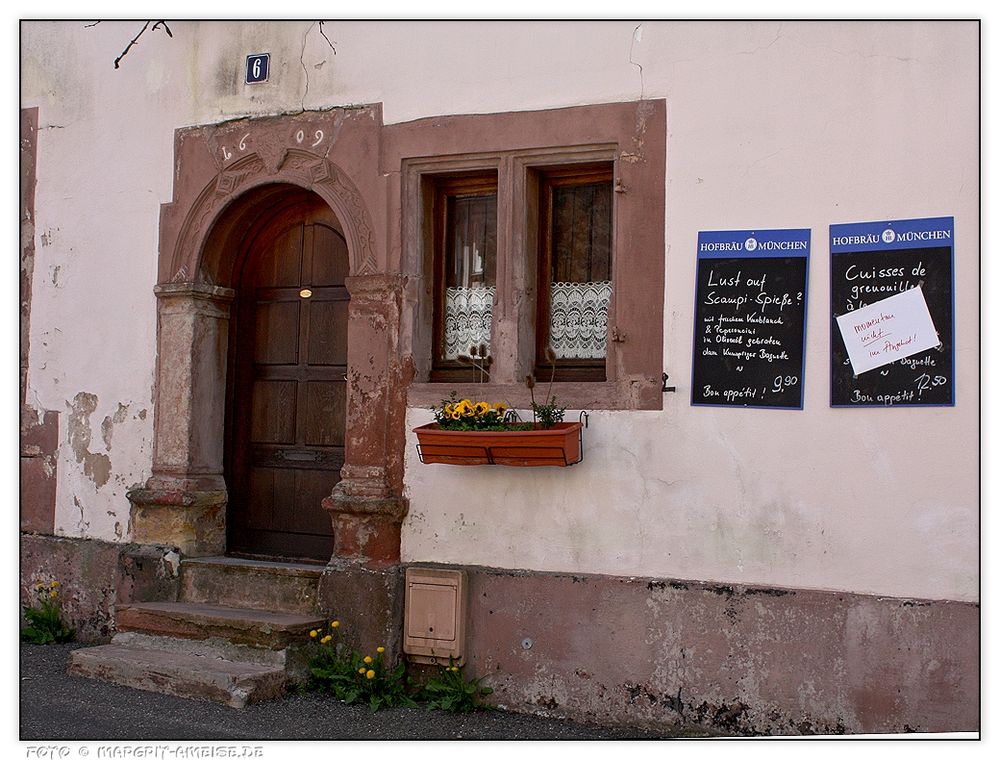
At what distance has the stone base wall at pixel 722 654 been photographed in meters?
5.19

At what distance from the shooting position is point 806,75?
219 inches

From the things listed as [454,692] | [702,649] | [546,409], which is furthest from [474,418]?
[702,649]

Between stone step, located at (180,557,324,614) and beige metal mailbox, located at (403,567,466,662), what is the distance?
67cm

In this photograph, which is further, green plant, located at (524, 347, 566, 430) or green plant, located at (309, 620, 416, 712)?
green plant, located at (309, 620, 416, 712)

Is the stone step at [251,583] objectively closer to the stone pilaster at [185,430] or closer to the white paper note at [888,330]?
the stone pilaster at [185,430]

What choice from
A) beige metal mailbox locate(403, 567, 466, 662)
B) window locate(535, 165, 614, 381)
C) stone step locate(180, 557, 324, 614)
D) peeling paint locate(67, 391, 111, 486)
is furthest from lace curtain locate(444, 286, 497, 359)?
peeling paint locate(67, 391, 111, 486)

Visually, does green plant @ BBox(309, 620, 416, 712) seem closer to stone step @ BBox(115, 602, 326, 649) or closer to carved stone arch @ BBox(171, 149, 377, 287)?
stone step @ BBox(115, 602, 326, 649)

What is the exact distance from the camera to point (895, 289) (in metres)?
5.36

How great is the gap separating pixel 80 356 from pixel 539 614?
3.60 metres

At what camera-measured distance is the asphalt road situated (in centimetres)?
548

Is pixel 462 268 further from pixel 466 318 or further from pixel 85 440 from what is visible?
pixel 85 440

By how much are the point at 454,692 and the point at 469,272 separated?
2.35 meters

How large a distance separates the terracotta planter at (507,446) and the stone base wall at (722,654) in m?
0.64

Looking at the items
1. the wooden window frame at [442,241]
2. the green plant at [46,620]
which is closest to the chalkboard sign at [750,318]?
the wooden window frame at [442,241]
